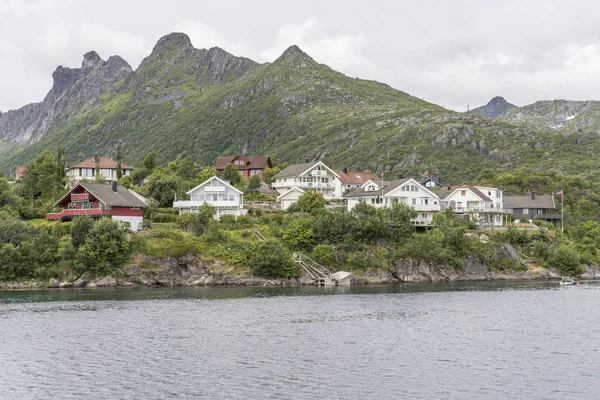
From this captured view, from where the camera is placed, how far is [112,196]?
99.1 metres

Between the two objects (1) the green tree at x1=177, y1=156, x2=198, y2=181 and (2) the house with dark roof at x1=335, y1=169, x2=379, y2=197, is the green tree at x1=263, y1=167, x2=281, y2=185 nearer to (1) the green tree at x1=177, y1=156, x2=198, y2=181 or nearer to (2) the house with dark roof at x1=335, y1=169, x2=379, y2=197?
(2) the house with dark roof at x1=335, y1=169, x2=379, y2=197

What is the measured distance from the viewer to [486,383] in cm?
3816

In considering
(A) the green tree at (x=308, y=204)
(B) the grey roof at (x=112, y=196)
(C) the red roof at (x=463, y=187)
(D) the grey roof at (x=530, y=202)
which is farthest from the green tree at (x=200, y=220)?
(D) the grey roof at (x=530, y=202)

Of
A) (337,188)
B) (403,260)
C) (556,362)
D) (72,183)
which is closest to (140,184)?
(72,183)

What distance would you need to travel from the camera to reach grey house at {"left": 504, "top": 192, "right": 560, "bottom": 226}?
126 metres

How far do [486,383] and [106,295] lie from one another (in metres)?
49.6

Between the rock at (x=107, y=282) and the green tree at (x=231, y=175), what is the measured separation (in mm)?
56139

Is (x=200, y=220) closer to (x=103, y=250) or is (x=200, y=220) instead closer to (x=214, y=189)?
(x=214, y=189)

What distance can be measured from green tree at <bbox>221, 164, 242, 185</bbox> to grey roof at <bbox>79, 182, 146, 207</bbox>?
38.4 metres

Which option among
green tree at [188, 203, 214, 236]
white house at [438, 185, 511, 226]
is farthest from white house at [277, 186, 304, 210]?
white house at [438, 185, 511, 226]

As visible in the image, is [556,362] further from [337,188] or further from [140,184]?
[140,184]

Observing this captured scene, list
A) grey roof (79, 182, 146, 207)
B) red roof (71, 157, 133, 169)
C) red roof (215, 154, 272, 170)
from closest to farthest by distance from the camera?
grey roof (79, 182, 146, 207), red roof (71, 157, 133, 169), red roof (215, 154, 272, 170)

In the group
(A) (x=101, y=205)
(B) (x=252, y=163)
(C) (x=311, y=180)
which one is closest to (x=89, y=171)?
(B) (x=252, y=163)

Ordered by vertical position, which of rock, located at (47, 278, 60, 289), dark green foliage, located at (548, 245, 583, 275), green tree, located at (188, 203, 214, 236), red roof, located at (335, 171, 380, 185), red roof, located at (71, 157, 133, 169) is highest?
red roof, located at (71, 157, 133, 169)
